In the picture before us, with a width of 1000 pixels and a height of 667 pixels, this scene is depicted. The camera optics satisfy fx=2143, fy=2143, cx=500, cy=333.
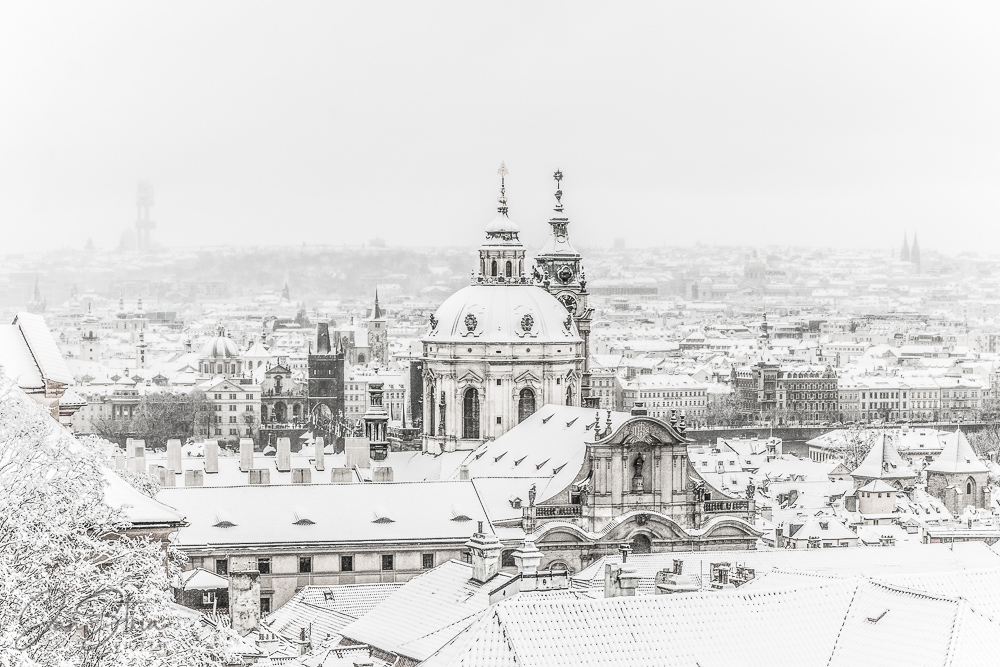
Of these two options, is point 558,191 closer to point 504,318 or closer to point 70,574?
point 504,318

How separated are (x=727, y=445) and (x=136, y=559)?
96.6m

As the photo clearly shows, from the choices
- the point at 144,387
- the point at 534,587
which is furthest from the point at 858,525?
the point at 144,387

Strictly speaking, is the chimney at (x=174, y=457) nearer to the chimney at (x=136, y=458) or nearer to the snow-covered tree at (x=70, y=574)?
the chimney at (x=136, y=458)

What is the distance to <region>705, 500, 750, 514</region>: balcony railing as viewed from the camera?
6066cm

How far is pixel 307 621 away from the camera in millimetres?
43594

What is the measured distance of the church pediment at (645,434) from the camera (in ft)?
195

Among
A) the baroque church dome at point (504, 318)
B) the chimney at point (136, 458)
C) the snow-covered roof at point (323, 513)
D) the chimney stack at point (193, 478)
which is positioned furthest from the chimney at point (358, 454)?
the snow-covered roof at point (323, 513)

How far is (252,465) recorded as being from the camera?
234 feet

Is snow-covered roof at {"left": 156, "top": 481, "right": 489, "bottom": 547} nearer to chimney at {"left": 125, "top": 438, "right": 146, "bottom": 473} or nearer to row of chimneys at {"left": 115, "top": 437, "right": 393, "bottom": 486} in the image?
row of chimneys at {"left": 115, "top": 437, "right": 393, "bottom": 486}

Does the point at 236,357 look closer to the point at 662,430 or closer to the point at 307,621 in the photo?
the point at 662,430

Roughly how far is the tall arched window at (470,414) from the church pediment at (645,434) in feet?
45.6

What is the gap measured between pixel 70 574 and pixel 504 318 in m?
53.5

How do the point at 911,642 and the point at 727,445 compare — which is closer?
the point at 911,642

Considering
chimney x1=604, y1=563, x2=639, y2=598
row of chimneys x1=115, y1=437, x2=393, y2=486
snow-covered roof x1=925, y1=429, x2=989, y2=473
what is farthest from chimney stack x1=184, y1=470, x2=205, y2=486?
snow-covered roof x1=925, y1=429, x2=989, y2=473
